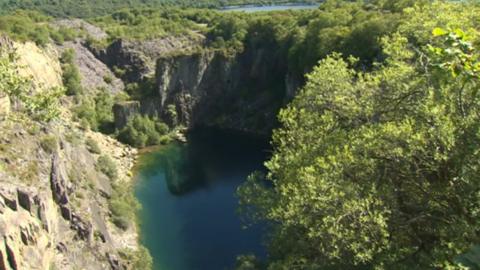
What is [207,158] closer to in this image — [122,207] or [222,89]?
[222,89]

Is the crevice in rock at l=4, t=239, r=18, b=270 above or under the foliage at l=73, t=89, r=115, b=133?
above

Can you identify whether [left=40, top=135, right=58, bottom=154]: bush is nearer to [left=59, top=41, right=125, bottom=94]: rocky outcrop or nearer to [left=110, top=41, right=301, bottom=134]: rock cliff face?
[left=110, top=41, right=301, bottom=134]: rock cliff face

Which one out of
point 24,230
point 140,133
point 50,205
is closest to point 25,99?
point 50,205

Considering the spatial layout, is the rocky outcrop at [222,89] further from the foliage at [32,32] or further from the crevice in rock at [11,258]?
the crevice in rock at [11,258]

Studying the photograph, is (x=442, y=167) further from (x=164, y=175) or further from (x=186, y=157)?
(x=186, y=157)

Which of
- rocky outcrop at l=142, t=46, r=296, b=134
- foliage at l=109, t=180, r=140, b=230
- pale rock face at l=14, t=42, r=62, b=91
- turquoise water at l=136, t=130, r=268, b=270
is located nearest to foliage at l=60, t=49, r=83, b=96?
pale rock face at l=14, t=42, r=62, b=91

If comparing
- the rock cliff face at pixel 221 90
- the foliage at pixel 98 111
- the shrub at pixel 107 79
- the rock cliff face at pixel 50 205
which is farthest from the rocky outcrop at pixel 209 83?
the rock cliff face at pixel 50 205
